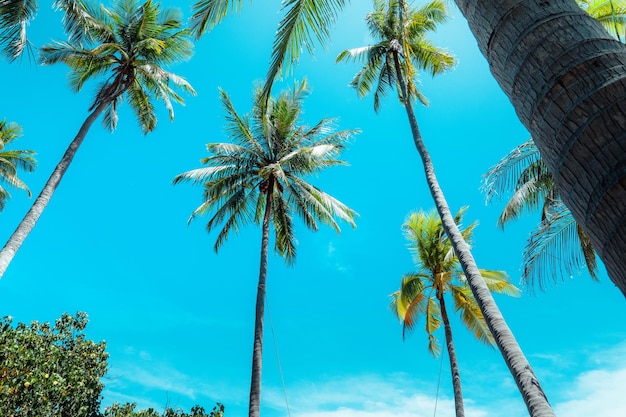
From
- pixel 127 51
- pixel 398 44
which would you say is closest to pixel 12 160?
pixel 127 51

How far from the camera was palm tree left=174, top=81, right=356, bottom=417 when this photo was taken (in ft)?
46.7

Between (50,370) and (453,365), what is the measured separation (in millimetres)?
11919

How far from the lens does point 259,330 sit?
1182 centimetres

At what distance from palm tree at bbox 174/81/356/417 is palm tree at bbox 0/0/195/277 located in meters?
2.43

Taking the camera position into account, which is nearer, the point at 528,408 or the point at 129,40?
the point at 528,408

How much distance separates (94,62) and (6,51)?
405 centimetres

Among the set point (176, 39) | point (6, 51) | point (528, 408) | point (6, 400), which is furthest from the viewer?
point (176, 39)

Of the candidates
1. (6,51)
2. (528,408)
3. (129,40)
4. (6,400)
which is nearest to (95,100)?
(129,40)

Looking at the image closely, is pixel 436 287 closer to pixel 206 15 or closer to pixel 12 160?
pixel 206 15

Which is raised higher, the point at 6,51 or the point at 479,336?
the point at 6,51

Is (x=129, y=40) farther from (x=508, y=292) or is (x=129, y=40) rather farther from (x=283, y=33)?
(x=508, y=292)

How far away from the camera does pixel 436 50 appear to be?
42.6ft

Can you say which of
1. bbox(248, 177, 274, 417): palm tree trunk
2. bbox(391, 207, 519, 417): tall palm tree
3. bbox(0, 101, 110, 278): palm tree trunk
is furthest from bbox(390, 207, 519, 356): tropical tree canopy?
bbox(0, 101, 110, 278): palm tree trunk

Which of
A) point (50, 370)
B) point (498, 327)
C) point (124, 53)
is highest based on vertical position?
point (124, 53)
